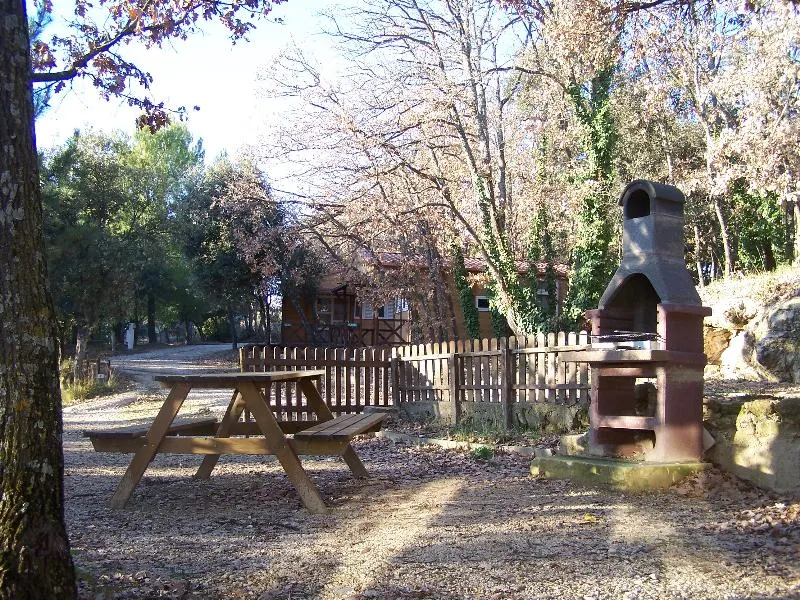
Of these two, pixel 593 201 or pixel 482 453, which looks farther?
pixel 593 201

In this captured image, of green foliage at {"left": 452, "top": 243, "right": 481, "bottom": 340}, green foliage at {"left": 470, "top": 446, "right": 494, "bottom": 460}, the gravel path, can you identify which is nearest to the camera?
the gravel path

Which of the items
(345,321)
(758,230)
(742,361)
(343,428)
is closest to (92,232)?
(345,321)

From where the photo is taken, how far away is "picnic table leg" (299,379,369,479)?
754 centimetres

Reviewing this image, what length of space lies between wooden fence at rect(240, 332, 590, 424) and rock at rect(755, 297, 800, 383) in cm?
629

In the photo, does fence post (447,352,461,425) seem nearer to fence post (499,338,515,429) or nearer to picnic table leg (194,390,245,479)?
fence post (499,338,515,429)

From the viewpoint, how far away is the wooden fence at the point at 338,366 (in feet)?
44.4

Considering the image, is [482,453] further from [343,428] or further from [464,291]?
[464,291]

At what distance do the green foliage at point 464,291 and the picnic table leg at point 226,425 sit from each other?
11.7 m

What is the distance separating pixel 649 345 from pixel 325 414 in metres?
3.30

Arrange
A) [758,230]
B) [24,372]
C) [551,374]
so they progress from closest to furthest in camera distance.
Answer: [24,372] < [551,374] < [758,230]

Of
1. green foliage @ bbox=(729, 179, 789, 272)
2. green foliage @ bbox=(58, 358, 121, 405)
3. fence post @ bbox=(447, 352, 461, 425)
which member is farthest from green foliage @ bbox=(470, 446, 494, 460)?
green foliage @ bbox=(729, 179, 789, 272)

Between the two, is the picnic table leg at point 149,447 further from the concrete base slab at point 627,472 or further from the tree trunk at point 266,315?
the tree trunk at point 266,315

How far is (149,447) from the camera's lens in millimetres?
6262

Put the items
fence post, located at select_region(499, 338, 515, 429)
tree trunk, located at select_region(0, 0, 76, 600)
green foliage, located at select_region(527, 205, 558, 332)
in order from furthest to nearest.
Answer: green foliage, located at select_region(527, 205, 558, 332), fence post, located at select_region(499, 338, 515, 429), tree trunk, located at select_region(0, 0, 76, 600)
